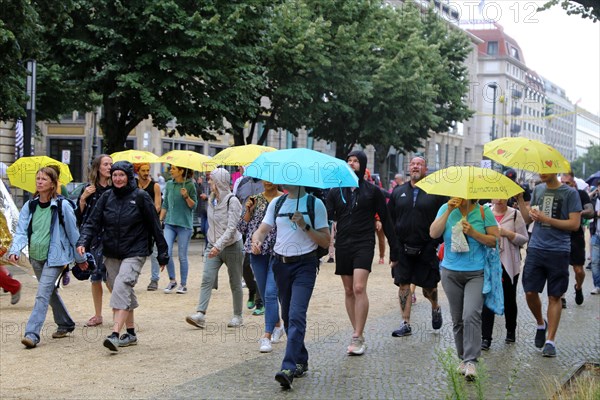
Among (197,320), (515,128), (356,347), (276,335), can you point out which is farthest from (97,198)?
(515,128)

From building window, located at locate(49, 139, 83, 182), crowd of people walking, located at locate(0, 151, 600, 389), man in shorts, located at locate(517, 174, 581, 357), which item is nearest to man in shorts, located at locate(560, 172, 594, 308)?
crowd of people walking, located at locate(0, 151, 600, 389)

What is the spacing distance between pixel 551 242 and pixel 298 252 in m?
2.74

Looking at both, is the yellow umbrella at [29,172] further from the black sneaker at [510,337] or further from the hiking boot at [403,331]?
the black sneaker at [510,337]

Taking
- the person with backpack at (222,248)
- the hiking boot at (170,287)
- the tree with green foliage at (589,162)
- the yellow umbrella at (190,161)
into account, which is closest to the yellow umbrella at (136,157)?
the yellow umbrella at (190,161)

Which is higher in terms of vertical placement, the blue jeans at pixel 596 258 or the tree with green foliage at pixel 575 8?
the tree with green foliage at pixel 575 8

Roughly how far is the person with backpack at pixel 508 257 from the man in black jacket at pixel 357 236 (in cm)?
121

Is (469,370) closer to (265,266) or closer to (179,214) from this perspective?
(265,266)

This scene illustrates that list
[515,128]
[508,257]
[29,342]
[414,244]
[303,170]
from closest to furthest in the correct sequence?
[303,170] → [29,342] → [508,257] → [414,244] → [515,128]

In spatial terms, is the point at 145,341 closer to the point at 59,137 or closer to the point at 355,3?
the point at 355,3

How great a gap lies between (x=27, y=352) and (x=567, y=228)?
5212 millimetres

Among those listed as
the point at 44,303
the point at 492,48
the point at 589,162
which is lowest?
the point at 44,303

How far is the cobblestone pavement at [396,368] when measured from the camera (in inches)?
275

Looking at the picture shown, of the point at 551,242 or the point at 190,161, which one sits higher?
the point at 190,161

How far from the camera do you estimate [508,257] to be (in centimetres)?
939
